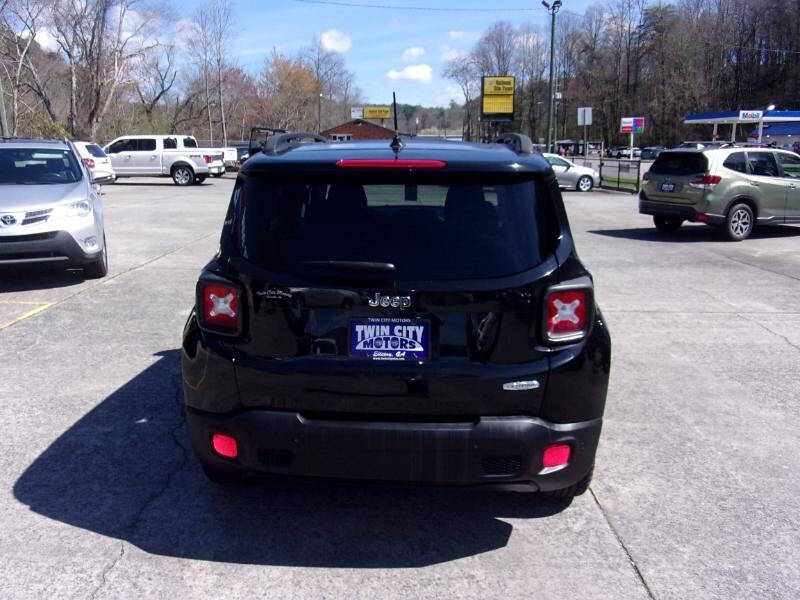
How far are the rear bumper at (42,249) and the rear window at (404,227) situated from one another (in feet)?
19.8

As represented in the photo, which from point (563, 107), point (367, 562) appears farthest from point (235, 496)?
point (563, 107)

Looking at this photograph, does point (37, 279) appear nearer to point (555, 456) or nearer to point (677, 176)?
point (555, 456)

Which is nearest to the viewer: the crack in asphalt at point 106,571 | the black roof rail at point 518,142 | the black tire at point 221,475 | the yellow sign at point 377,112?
the crack in asphalt at point 106,571

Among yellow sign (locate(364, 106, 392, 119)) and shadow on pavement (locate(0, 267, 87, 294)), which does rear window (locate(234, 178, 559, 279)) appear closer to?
shadow on pavement (locate(0, 267, 87, 294))

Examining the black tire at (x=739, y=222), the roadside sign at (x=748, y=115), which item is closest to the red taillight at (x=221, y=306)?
the black tire at (x=739, y=222)

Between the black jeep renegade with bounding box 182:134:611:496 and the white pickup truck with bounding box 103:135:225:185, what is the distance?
94.7 feet

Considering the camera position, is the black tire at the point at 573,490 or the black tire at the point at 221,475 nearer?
the black tire at the point at 221,475

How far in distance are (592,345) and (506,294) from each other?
0.50 m

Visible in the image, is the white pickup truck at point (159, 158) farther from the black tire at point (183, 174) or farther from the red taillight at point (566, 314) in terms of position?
the red taillight at point (566, 314)

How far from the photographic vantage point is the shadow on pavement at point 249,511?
10.6 ft

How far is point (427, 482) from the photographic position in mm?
2992

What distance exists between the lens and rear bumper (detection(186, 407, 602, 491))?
2.91m

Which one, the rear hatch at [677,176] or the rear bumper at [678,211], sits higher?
the rear hatch at [677,176]

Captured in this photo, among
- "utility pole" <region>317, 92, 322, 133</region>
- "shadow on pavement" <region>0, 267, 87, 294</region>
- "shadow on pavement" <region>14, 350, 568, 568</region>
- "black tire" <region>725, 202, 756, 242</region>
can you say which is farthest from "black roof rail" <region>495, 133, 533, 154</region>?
"utility pole" <region>317, 92, 322, 133</region>
